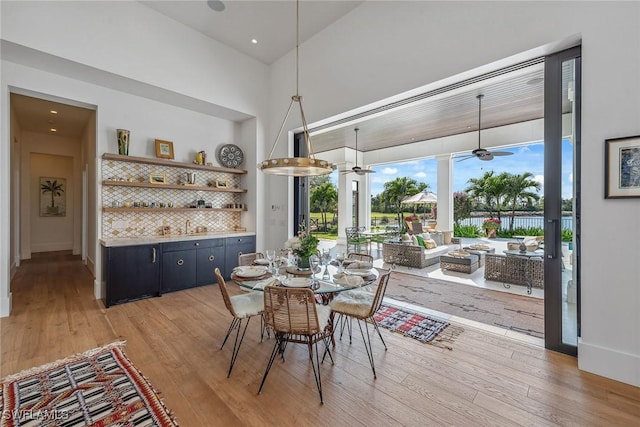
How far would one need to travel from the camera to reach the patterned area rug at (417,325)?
9.53ft

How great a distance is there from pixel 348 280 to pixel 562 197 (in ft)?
7.18

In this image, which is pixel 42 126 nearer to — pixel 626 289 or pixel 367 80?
pixel 367 80

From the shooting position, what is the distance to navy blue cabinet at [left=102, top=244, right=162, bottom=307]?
3.77 m

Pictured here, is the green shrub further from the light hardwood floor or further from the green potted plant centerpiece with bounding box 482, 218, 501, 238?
the light hardwood floor

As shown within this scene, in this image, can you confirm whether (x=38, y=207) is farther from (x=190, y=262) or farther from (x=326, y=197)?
(x=326, y=197)

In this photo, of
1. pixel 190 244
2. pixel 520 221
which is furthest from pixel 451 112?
pixel 190 244

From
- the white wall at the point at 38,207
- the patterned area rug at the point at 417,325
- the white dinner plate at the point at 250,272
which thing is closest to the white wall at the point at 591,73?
the patterned area rug at the point at 417,325

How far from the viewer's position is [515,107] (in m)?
5.54

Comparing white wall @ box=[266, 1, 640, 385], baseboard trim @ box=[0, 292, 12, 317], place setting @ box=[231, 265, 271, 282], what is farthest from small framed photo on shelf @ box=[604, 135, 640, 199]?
baseboard trim @ box=[0, 292, 12, 317]

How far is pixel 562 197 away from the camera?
2561 millimetres

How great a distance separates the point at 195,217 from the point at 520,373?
17.1 feet

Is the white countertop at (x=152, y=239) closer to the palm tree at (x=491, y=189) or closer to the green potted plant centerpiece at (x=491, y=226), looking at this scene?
the green potted plant centerpiece at (x=491, y=226)

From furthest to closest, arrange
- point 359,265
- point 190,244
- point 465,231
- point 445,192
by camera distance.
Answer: point 465,231, point 445,192, point 190,244, point 359,265

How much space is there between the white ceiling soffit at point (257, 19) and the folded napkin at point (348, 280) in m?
3.82
